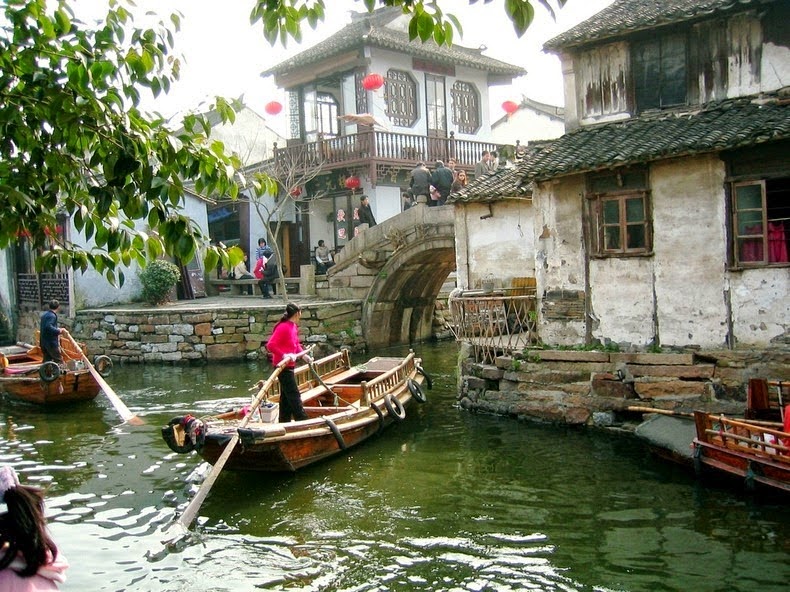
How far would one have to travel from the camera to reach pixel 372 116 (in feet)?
72.1

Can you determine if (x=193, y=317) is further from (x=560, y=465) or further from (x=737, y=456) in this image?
(x=737, y=456)

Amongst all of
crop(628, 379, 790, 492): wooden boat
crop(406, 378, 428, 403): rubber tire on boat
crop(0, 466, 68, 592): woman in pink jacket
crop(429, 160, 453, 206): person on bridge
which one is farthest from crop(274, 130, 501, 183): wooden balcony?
crop(0, 466, 68, 592): woman in pink jacket

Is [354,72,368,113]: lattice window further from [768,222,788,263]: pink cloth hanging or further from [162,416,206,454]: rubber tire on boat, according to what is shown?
[162,416,206,454]: rubber tire on boat

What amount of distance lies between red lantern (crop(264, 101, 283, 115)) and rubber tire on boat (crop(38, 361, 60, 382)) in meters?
11.6

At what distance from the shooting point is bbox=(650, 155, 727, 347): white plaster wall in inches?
405

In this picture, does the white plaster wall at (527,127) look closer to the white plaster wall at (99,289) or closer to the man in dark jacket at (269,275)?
the man in dark jacket at (269,275)

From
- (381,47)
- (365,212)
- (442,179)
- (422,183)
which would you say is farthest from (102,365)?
(381,47)

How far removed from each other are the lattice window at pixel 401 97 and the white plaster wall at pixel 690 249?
13.8m

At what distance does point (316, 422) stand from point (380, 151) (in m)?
13.9

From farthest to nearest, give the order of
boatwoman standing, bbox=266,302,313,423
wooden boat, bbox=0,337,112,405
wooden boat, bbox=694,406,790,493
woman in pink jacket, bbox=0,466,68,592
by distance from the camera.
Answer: wooden boat, bbox=0,337,112,405 < boatwoman standing, bbox=266,302,313,423 < wooden boat, bbox=694,406,790,493 < woman in pink jacket, bbox=0,466,68,592

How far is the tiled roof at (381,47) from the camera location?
22409 millimetres

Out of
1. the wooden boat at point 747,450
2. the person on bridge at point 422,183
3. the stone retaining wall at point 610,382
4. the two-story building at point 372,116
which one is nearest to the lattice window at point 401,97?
the two-story building at point 372,116

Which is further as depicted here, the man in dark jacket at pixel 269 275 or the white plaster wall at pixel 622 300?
the man in dark jacket at pixel 269 275

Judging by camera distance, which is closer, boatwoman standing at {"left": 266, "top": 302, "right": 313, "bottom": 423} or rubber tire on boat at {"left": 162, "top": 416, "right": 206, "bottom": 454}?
rubber tire on boat at {"left": 162, "top": 416, "right": 206, "bottom": 454}
